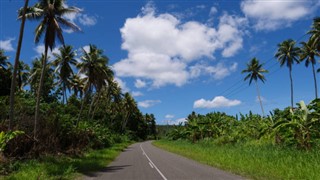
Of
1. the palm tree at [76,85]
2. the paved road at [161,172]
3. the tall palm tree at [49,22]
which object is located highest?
the palm tree at [76,85]

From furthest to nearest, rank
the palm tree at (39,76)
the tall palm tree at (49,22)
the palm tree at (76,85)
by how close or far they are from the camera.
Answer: the palm tree at (76,85) < the palm tree at (39,76) < the tall palm tree at (49,22)

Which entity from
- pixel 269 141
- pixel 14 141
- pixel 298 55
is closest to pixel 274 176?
pixel 269 141

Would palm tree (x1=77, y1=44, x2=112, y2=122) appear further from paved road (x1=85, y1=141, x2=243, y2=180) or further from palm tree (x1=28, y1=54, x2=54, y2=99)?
paved road (x1=85, y1=141, x2=243, y2=180)

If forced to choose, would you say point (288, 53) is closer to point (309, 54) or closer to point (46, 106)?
point (309, 54)

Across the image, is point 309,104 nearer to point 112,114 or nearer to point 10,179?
point 10,179

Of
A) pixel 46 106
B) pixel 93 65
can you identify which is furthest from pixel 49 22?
pixel 93 65

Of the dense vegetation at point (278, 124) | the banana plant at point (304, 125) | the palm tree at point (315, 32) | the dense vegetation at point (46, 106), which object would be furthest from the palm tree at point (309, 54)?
the banana plant at point (304, 125)

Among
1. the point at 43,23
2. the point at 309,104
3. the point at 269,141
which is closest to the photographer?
the point at 309,104

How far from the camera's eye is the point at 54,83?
6006cm

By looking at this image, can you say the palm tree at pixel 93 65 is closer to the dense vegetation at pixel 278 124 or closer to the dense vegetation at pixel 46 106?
the dense vegetation at pixel 46 106

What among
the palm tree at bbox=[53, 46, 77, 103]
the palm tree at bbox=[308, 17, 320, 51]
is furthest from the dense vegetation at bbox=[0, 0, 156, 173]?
the palm tree at bbox=[308, 17, 320, 51]

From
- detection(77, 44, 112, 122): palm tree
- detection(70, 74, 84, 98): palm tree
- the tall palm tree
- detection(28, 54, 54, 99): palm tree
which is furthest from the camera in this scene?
detection(70, 74, 84, 98): palm tree

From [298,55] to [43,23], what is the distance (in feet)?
178

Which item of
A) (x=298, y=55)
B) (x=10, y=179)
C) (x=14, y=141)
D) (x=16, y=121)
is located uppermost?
(x=298, y=55)
